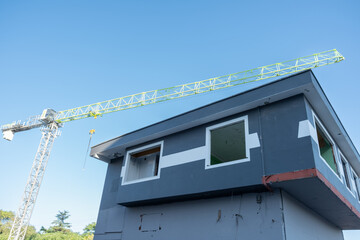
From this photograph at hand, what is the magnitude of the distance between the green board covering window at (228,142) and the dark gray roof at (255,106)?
734 mm

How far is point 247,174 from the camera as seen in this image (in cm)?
821

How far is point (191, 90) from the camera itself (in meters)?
37.9

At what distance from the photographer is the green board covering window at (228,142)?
411 inches

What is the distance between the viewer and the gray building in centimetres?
779

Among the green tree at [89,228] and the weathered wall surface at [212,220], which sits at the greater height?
the green tree at [89,228]

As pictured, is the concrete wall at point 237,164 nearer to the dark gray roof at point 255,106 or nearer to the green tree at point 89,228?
the dark gray roof at point 255,106

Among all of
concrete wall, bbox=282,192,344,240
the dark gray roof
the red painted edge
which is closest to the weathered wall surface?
concrete wall, bbox=282,192,344,240

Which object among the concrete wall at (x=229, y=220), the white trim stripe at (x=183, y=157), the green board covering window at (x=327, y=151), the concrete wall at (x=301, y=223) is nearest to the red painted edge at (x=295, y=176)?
the concrete wall at (x=229, y=220)

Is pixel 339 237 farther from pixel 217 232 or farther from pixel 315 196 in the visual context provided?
pixel 217 232

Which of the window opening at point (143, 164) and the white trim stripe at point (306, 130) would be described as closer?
the white trim stripe at point (306, 130)

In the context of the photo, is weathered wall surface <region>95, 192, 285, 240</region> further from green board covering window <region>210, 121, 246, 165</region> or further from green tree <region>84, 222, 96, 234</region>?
green tree <region>84, 222, 96, 234</region>

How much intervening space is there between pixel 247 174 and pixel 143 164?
602 centimetres

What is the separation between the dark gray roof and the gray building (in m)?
0.04

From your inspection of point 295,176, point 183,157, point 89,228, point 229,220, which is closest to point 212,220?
point 229,220
